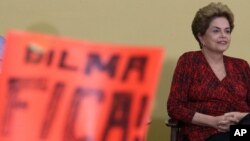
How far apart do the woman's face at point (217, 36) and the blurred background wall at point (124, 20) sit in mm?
285

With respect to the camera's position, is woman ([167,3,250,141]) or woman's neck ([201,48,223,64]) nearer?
woman ([167,3,250,141])

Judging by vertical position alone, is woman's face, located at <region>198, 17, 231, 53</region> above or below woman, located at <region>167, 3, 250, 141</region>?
above

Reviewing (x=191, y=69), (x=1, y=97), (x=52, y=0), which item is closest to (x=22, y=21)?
(x=52, y=0)

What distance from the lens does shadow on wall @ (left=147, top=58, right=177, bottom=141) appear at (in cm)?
207

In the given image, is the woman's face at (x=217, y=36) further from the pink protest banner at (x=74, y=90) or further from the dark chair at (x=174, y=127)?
the pink protest banner at (x=74, y=90)

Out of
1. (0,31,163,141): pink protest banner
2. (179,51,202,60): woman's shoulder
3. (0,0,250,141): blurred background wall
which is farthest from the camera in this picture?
(0,0,250,141): blurred background wall

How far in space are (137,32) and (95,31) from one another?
20 cm

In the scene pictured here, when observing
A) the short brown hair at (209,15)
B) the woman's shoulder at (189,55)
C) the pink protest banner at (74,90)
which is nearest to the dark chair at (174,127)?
the woman's shoulder at (189,55)

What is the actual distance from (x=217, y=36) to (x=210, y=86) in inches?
8.5

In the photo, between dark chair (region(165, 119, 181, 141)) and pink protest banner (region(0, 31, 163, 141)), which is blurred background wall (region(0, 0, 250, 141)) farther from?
pink protest banner (region(0, 31, 163, 141))

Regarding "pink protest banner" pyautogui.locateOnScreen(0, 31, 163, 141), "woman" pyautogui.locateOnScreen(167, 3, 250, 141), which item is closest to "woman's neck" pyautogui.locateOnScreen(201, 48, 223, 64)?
"woman" pyautogui.locateOnScreen(167, 3, 250, 141)

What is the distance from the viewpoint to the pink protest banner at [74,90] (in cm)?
50

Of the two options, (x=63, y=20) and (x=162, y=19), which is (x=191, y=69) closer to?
(x=162, y=19)

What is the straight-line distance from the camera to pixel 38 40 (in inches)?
19.7
